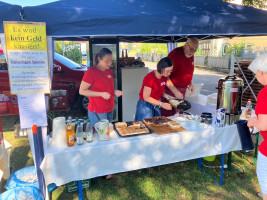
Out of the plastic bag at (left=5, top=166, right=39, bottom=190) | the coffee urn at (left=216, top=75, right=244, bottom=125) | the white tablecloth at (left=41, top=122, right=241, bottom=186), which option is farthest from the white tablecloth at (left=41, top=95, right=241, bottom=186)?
the plastic bag at (left=5, top=166, right=39, bottom=190)

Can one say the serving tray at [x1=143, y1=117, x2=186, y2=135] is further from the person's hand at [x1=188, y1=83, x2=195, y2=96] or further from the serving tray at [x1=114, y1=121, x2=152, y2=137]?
the person's hand at [x1=188, y1=83, x2=195, y2=96]

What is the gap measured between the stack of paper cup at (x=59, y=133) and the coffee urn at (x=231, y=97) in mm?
1815

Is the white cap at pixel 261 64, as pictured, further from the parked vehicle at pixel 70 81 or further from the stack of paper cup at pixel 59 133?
the parked vehicle at pixel 70 81

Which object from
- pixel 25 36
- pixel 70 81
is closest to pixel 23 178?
pixel 25 36

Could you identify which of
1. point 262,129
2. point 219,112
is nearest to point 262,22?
point 219,112

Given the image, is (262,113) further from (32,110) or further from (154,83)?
(32,110)

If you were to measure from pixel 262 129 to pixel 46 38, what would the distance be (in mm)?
1994

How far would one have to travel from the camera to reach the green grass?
8.26 ft

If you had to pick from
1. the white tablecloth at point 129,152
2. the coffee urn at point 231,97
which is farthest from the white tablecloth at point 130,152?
the coffee urn at point 231,97

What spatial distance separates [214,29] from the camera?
8.74ft

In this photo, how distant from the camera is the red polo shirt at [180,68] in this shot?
3344mm

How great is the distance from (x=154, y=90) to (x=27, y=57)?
147 centimetres

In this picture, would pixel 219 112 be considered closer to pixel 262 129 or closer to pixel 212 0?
pixel 262 129

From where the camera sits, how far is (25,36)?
191 centimetres
